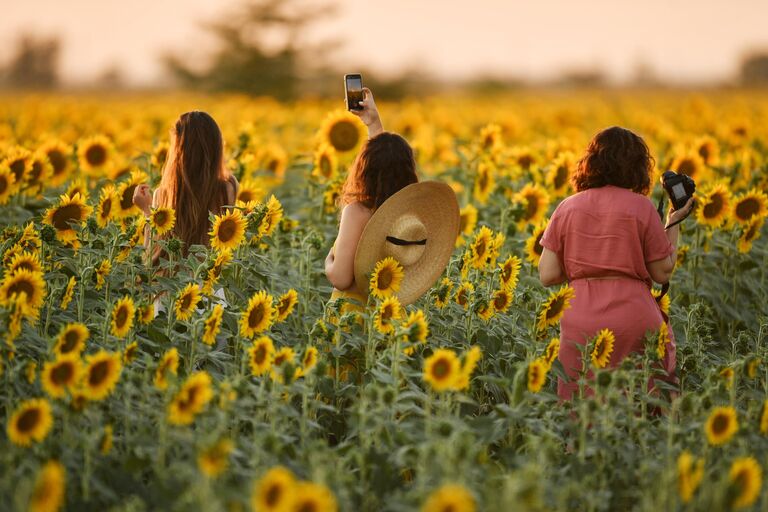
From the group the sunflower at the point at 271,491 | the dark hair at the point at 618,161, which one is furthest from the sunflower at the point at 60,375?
the dark hair at the point at 618,161

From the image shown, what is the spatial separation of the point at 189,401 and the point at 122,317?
756mm

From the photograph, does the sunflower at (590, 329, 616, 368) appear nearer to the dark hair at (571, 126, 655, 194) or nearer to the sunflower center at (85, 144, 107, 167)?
the dark hair at (571, 126, 655, 194)

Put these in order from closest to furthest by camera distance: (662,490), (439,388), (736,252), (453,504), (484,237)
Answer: (453,504) < (662,490) < (439,388) < (484,237) < (736,252)

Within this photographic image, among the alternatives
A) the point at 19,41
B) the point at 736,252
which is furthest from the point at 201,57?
the point at 736,252

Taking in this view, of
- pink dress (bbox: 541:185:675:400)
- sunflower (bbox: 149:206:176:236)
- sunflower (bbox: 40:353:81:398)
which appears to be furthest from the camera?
sunflower (bbox: 149:206:176:236)

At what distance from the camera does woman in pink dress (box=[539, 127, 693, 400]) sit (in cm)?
371

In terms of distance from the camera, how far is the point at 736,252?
558 cm

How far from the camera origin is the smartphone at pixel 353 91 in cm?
423

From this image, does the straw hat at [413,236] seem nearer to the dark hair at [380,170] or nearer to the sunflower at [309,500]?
the dark hair at [380,170]

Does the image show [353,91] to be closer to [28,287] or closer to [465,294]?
[465,294]

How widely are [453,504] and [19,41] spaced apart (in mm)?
36265

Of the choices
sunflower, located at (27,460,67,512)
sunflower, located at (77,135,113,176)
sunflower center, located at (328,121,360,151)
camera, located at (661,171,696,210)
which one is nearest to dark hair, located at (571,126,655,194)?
camera, located at (661,171,696,210)

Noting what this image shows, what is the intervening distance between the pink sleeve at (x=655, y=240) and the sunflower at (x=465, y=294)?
72cm

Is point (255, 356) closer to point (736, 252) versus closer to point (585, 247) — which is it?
point (585, 247)
